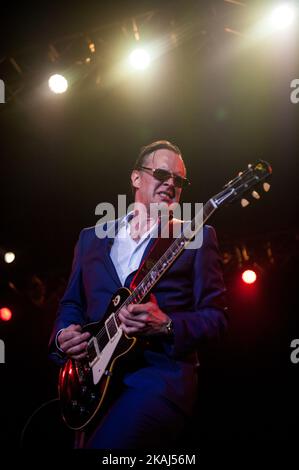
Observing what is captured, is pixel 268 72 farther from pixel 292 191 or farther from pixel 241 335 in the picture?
pixel 241 335

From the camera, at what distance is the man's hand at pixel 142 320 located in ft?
6.94

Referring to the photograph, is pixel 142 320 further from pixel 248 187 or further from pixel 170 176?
pixel 170 176

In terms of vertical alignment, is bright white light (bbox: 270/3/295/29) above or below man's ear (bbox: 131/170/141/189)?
above

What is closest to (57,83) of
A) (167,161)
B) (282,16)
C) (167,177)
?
(167,161)

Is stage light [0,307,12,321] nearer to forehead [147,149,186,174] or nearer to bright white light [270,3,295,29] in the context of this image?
forehead [147,149,186,174]

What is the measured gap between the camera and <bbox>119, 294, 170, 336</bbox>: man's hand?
6.94 feet

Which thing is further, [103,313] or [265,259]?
[265,259]

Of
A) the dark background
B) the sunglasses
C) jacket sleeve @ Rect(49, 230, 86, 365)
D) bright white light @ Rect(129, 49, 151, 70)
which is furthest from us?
bright white light @ Rect(129, 49, 151, 70)

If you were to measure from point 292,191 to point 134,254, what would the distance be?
11.2 ft

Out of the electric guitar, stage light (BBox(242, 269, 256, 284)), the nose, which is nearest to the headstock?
the electric guitar

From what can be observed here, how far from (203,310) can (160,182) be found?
3.56 ft

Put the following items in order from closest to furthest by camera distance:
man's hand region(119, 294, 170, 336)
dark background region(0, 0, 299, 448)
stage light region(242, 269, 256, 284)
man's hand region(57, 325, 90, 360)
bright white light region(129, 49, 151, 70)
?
man's hand region(119, 294, 170, 336) < man's hand region(57, 325, 90, 360) < dark background region(0, 0, 299, 448) < bright white light region(129, 49, 151, 70) < stage light region(242, 269, 256, 284)

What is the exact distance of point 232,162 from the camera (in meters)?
5.52
